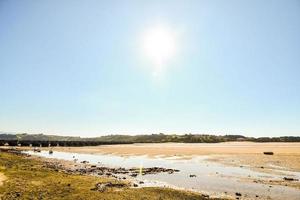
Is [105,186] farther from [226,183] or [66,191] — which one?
[226,183]

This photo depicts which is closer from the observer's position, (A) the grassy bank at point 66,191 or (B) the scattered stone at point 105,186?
(A) the grassy bank at point 66,191

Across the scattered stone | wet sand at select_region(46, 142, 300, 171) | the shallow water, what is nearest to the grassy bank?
the scattered stone

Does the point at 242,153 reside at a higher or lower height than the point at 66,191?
higher

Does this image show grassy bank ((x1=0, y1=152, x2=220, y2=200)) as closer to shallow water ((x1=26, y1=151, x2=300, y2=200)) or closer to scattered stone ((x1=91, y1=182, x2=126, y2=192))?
scattered stone ((x1=91, y1=182, x2=126, y2=192))

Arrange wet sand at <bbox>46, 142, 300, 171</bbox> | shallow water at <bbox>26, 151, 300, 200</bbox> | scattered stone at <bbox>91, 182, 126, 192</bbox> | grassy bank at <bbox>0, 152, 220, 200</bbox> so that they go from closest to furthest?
grassy bank at <bbox>0, 152, 220, 200</bbox> < shallow water at <bbox>26, 151, 300, 200</bbox> < scattered stone at <bbox>91, 182, 126, 192</bbox> < wet sand at <bbox>46, 142, 300, 171</bbox>

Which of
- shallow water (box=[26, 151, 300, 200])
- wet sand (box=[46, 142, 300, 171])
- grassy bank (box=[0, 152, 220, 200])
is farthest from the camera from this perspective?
wet sand (box=[46, 142, 300, 171])

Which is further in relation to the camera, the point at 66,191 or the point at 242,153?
the point at 242,153

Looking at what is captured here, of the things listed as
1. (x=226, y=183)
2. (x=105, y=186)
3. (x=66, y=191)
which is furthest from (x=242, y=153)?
(x=66, y=191)

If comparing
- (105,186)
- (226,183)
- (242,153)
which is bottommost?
(226,183)

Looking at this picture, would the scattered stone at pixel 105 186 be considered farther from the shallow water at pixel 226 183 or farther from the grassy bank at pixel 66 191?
the shallow water at pixel 226 183

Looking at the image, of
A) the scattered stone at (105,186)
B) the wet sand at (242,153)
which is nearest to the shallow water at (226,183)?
the scattered stone at (105,186)

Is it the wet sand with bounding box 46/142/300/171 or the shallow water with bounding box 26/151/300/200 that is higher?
the wet sand with bounding box 46/142/300/171

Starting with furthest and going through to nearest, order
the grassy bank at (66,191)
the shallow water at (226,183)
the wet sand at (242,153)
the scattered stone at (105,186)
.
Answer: the wet sand at (242,153) < the scattered stone at (105,186) < the shallow water at (226,183) < the grassy bank at (66,191)

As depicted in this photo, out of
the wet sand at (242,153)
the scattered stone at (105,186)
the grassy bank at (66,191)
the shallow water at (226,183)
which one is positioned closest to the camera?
the grassy bank at (66,191)
